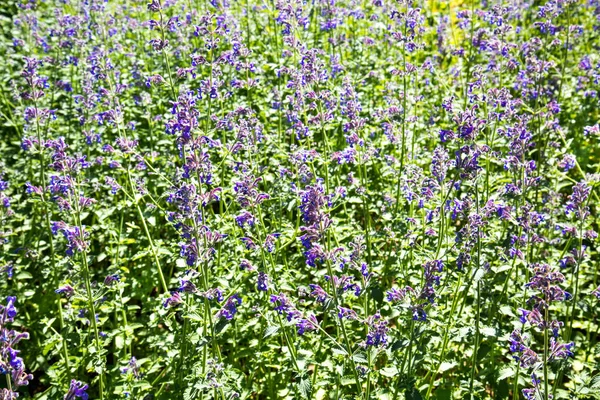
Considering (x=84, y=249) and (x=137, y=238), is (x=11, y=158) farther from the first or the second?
(x=84, y=249)

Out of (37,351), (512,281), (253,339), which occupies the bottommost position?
(37,351)

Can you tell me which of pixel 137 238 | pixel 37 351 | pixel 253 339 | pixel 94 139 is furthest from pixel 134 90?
pixel 253 339

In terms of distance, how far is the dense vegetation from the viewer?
356cm

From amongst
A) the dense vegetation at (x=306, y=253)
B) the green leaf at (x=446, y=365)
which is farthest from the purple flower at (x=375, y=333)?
the green leaf at (x=446, y=365)

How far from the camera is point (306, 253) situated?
3.25 metres

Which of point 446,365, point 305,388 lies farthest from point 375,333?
point 446,365

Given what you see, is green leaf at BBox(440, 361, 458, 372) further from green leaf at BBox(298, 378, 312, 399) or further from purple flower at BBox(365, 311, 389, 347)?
green leaf at BBox(298, 378, 312, 399)

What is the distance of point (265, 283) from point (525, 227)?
1.65 m

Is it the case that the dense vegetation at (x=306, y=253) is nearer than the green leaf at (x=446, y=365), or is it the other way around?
the dense vegetation at (x=306, y=253)

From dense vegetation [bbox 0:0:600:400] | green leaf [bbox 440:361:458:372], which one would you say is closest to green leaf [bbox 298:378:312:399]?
dense vegetation [bbox 0:0:600:400]

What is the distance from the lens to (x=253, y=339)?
14.8 ft

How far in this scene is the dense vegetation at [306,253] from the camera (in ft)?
11.7

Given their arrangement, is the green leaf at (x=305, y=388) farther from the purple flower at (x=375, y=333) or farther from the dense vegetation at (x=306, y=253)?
the purple flower at (x=375, y=333)

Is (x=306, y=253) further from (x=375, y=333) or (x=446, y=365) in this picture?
(x=446, y=365)
